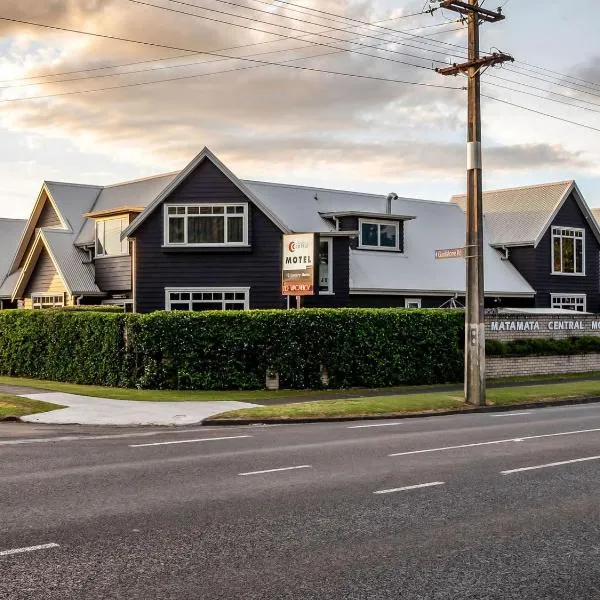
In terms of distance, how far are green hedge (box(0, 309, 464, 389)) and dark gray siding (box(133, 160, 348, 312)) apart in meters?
6.91

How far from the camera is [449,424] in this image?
21.2m

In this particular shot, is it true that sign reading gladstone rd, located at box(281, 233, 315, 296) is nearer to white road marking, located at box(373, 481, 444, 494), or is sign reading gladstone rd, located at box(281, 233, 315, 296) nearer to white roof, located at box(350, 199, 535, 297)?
white roof, located at box(350, 199, 535, 297)

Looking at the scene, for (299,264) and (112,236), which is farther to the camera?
(112,236)

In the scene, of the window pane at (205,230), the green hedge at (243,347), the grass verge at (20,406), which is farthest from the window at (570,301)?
the grass verge at (20,406)

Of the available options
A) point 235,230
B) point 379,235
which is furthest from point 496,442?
point 379,235

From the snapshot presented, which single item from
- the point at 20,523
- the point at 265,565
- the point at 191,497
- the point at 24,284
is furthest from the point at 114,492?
the point at 24,284

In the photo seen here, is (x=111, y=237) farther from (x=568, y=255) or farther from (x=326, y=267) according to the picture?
(x=568, y=255)

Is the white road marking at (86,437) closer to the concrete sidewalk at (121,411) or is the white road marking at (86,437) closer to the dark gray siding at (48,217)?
the concrete sidewalk at (121,411)

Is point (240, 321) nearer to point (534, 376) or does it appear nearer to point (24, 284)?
point (534, 376)

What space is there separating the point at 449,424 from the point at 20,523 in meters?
13.0

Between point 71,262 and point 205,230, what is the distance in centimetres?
782

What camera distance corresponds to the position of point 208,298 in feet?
127

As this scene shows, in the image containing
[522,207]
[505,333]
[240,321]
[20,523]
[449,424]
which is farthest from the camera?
[522,207]

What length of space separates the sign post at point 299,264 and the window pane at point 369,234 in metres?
9.31
